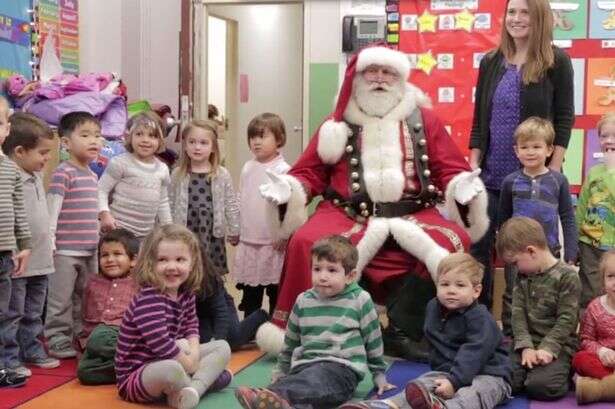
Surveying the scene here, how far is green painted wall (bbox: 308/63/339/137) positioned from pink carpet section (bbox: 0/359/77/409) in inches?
133

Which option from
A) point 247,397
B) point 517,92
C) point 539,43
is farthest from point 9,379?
point 539,43

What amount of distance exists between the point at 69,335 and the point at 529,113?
240 cm

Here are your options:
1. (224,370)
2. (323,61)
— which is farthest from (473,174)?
(323,61)

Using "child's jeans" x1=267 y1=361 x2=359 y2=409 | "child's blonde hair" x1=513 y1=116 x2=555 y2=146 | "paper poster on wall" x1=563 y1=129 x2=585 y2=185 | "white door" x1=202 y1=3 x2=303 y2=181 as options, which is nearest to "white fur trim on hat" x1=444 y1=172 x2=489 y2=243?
"child's blonde hair" x1=513 y1=116 x2=555 y2=146

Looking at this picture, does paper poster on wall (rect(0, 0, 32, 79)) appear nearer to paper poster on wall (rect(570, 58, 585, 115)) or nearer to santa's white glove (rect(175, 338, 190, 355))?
santa's white glove (rect(175, 338, 190, 355))

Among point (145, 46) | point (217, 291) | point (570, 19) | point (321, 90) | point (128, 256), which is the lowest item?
point (217, 291)

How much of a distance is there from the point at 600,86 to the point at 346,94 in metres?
2.70

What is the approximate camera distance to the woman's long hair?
12.3ft

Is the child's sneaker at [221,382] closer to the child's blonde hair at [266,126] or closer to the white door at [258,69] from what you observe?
the child's blonde hair at [266,126]

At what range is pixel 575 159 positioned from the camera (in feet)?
19.4

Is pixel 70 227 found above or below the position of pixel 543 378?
above

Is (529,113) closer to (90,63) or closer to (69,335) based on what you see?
(69,335)

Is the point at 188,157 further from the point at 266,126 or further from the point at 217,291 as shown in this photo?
the point at 217,291

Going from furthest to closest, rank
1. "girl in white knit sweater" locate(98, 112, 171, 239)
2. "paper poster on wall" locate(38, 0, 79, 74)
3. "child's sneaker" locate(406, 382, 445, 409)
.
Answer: "paper poster on wall" locate(38, 0, 79, 74) < "girl in white knit sweater" locate(98, 112, 171, 239) < "child's sneaker" locate(406, 382, 445, 409)
